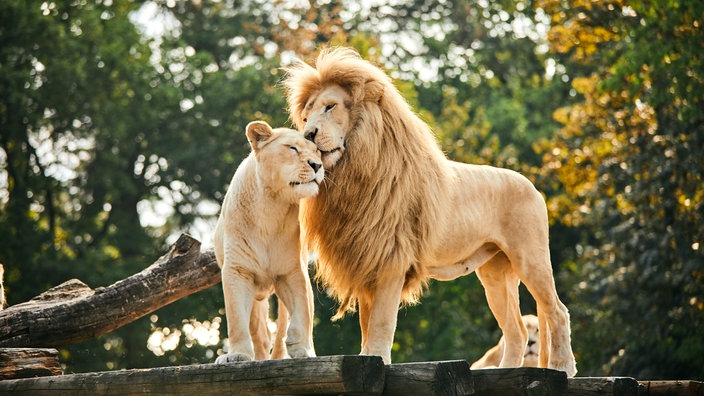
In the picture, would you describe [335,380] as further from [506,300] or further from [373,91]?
[506,300]

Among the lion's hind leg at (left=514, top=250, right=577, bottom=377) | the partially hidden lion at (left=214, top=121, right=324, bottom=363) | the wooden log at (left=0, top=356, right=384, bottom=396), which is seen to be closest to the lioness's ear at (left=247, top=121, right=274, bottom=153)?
the partially hidden lion at (left=214, top=121, right=324, bottom=363)

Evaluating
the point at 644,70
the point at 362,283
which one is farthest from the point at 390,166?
the point at 644,70

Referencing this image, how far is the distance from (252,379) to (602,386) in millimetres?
1969

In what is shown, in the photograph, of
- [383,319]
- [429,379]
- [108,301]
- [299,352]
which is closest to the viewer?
[429,379]

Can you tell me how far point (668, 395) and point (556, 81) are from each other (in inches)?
760

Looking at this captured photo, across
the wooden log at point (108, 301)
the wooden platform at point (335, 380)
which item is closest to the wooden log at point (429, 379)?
the wooden platform at point (335, 380)

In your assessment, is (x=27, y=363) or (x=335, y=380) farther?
(x=27, y=363)

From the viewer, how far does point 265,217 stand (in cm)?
603

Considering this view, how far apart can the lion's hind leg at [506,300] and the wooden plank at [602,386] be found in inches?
39.9

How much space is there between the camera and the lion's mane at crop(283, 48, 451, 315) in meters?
6.46

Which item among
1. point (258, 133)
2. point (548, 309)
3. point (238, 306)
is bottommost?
point (548, 309)

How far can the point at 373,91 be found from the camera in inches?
261

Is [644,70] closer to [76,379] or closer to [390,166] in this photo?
[390,166]

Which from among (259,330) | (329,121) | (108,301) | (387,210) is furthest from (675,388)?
(108,301)
